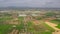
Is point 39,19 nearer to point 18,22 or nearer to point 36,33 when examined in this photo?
point 18,22

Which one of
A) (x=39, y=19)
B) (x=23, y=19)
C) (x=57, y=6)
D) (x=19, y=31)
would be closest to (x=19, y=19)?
(x=23, y=19)

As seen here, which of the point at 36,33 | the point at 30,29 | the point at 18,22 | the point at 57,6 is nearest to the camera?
the point at 36,33

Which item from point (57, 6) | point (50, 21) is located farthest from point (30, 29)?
point (57, 6)

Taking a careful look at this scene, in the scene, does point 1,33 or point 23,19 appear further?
point 23,19

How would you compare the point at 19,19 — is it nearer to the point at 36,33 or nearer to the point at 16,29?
the point at 16,29

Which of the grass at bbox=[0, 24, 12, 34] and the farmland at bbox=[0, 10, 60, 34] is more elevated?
the grass at bbox=[0, 24, 12, 34]

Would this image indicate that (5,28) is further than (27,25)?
No

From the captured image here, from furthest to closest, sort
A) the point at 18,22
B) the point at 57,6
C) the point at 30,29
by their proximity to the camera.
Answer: the point at 57,6
the point at 18,22
the point at 30,29

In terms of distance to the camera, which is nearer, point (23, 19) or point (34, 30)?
point (34, 30)

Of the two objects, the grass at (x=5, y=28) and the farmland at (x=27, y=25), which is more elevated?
the grass at (x=5, y=28)
